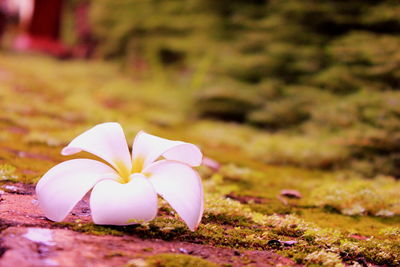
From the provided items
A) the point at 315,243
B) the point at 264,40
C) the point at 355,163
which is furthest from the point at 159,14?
the point at 315,243

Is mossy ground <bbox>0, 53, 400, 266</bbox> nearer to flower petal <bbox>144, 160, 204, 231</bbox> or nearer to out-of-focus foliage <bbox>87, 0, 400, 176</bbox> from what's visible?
flower petal <bbox>144, 160, 204, 231</bbox>

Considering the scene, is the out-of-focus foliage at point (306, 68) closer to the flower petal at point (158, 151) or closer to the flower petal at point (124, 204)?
the flower petal at point (158, 151)

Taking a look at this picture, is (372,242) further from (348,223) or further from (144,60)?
(144,60)

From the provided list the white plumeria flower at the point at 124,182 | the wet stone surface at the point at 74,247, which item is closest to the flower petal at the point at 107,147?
the white plumeria flower at the point at 124,182

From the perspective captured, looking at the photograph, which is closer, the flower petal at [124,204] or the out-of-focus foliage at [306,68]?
the flower petal at [124,204]

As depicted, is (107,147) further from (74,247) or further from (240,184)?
(240,184)

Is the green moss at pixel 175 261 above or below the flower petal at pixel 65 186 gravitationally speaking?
below

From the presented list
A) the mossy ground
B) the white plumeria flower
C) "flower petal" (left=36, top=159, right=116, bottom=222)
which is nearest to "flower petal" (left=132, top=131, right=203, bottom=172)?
the white plumeria flower

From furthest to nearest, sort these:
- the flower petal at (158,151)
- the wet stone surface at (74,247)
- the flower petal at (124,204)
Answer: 1. the flower petal at (158,151)
2. the flower petal at (124,204)
3. the wet stone surface at (74,247)
